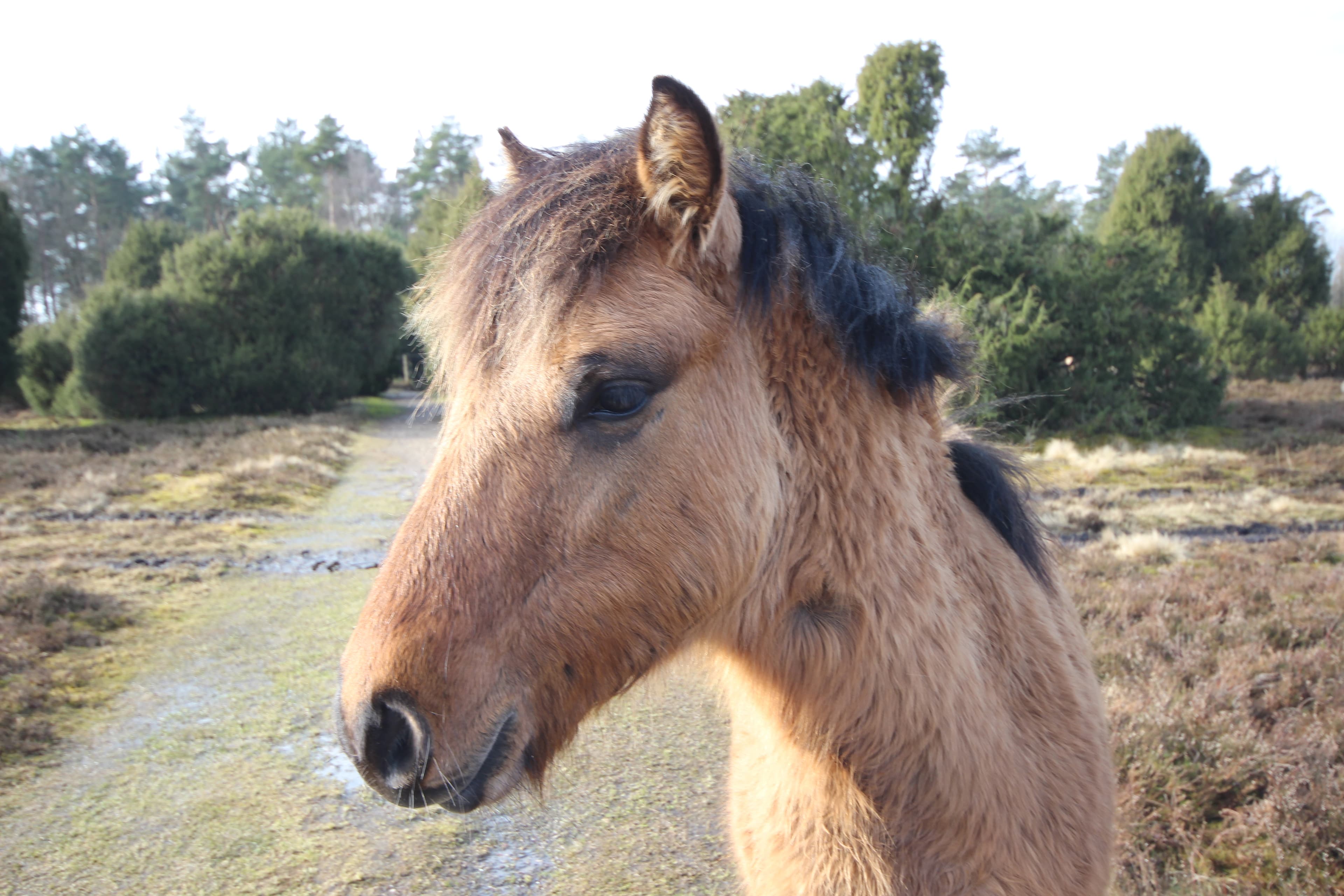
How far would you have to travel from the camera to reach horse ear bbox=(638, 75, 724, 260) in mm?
1479

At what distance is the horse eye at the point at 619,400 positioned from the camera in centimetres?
153

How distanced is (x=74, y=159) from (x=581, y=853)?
62.0 meters

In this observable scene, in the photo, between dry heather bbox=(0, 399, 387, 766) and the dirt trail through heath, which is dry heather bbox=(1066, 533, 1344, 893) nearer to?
the dirt trail through heath

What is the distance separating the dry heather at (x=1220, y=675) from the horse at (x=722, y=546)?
119cm

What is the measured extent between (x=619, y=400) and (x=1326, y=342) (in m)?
34.1

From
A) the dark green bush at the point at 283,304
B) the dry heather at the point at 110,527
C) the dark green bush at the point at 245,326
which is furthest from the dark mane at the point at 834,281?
the dark green bush at the point at 283,304

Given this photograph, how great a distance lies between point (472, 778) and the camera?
141cm

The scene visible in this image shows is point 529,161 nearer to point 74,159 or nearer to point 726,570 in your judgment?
point 726,570

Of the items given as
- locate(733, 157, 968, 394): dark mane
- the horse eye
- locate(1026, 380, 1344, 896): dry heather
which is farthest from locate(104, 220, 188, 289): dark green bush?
the horse eye

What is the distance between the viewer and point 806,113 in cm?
1870

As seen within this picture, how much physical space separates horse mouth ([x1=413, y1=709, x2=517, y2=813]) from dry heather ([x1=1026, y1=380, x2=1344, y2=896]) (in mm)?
2052

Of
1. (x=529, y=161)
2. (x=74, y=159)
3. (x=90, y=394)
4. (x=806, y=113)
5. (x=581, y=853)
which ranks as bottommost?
(x=581, y=853)

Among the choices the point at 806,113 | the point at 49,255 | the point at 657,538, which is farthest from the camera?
the point at 49,255

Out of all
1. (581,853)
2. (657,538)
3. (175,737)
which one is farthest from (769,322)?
(175,737)
